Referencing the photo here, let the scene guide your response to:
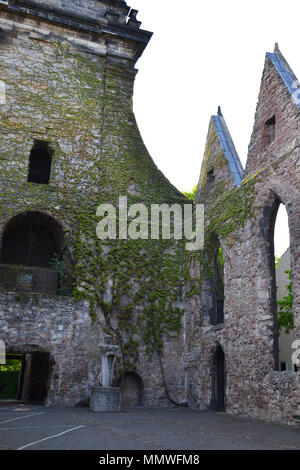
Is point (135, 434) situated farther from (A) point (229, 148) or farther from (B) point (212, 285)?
(A) point (229, 148)

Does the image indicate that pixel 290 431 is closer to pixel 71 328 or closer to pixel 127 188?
pixel 71 328

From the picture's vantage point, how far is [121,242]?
13109mm

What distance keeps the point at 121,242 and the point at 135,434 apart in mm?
7354

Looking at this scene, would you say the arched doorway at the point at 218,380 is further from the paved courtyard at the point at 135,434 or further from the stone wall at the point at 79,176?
the paved courtyard at the point at 135,434

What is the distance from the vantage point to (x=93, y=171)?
44.3 feet

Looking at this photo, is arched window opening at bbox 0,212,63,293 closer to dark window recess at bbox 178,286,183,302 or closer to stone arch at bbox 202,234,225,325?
dark window recess at bbox 178,286,183,302

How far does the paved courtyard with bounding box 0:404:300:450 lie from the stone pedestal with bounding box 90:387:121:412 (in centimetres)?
111

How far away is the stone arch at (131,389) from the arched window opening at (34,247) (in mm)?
→ 3080

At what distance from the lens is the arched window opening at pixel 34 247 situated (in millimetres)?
12383

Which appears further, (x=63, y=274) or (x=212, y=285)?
(x=212, y=285)

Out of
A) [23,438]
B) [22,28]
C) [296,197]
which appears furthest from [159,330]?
[22,28]

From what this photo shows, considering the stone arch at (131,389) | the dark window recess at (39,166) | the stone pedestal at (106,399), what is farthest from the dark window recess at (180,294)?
the dark window recess at (39,166)

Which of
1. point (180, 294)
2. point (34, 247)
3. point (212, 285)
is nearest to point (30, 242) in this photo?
point (34, 247)
